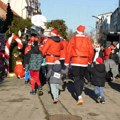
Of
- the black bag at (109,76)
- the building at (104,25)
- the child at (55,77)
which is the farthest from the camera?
the building at (104,25)

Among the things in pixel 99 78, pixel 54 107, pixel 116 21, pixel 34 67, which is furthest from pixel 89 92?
pixel 116 21

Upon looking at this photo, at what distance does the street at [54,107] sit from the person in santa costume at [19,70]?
17.8 feet

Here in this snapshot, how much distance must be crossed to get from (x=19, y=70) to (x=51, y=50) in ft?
22.4

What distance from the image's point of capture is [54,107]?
36.1 feet

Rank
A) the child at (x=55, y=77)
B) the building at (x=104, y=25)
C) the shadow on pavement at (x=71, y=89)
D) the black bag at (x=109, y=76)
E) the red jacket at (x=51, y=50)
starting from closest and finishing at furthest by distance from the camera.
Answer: the child at (x=55, y=77) < the red jacket at (x=51, y=50) < the shadow on pavement at (x=71, y=89) < the black bag at (x=109, y=76) < the building at (x=104, y=25)

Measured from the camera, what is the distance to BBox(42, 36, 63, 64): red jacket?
523 inches

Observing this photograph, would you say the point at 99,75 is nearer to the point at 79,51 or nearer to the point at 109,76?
the point at 79,51

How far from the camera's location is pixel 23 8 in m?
72.5

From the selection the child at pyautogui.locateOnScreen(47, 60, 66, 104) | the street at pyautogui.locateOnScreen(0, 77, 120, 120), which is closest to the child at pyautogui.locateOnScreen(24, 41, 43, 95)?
the street at pyautogui.locateOnScreen(0, 77, 120, 120)

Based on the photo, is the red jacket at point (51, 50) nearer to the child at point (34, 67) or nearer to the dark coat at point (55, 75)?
the child at point (34, 67)

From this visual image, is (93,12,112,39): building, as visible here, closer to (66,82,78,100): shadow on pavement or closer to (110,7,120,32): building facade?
(110,7,120,32): building facade

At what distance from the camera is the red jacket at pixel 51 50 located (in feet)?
43.6

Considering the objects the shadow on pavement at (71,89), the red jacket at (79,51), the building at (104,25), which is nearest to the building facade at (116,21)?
the building at (104,25)

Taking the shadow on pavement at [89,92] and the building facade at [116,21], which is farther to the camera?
the building facade at [116,21]
